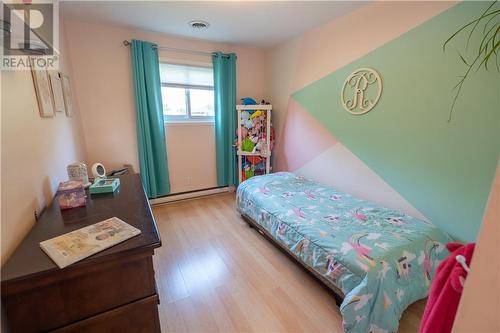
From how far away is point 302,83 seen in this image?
3041 millimetres

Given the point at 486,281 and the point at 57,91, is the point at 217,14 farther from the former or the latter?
the point at 486,281

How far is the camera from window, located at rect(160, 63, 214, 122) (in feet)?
10.3

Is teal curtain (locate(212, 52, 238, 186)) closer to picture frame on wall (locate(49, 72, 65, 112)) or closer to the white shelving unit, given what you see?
the white shelving unit

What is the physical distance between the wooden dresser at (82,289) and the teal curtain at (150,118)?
2.06 m

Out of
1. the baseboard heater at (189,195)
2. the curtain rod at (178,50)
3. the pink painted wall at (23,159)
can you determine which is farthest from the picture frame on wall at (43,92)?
the baseboard heater at (189,195)

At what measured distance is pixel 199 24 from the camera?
2.58 metres

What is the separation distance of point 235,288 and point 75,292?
3.79 feet

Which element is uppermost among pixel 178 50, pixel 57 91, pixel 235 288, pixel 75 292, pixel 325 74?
pixel 178 50

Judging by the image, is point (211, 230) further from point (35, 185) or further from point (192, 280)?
point (35, 185)

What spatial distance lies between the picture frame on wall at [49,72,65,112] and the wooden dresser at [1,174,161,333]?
112 centimetres

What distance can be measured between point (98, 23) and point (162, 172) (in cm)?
191

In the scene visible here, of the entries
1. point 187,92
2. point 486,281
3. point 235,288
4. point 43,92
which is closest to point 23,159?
point 43,92

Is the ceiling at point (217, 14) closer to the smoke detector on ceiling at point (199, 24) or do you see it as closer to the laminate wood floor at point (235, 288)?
the smoke detector on ceiling at point (199, 24)

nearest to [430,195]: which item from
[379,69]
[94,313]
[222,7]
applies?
[379,69]
